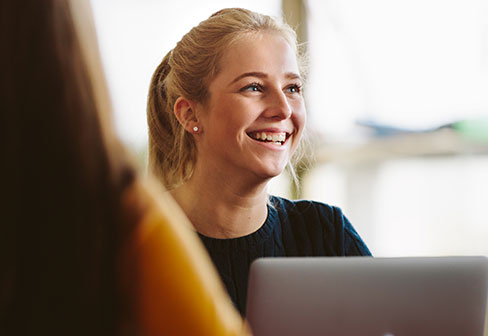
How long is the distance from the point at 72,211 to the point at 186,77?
121cm

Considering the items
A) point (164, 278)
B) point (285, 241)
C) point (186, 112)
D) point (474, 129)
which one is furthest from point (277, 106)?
point (474, 129)

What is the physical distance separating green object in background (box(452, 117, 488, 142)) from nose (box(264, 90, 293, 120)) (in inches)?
64.6

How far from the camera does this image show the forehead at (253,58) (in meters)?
1.62

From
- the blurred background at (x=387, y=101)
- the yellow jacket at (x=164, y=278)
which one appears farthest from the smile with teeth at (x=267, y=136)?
the blurred background at (x=387, y=101)

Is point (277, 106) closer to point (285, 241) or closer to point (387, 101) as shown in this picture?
point (285, 241)

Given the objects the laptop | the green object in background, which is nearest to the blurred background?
the green object in background

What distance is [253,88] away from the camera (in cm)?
162

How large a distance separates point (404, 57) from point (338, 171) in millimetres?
819

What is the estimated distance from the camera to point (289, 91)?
169 cm

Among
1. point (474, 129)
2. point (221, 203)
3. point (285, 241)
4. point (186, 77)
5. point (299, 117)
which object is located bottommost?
point (285, 241)

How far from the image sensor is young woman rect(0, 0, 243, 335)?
19.7 inches

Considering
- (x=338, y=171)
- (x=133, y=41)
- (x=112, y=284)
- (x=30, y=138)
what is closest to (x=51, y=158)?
(x=30, y=138)

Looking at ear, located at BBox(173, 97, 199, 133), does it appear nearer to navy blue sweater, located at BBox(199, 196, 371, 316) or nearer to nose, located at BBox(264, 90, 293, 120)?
nose, located at BBox(264, 90, 293, 120)

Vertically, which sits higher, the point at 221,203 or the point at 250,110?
the point at 250,110
